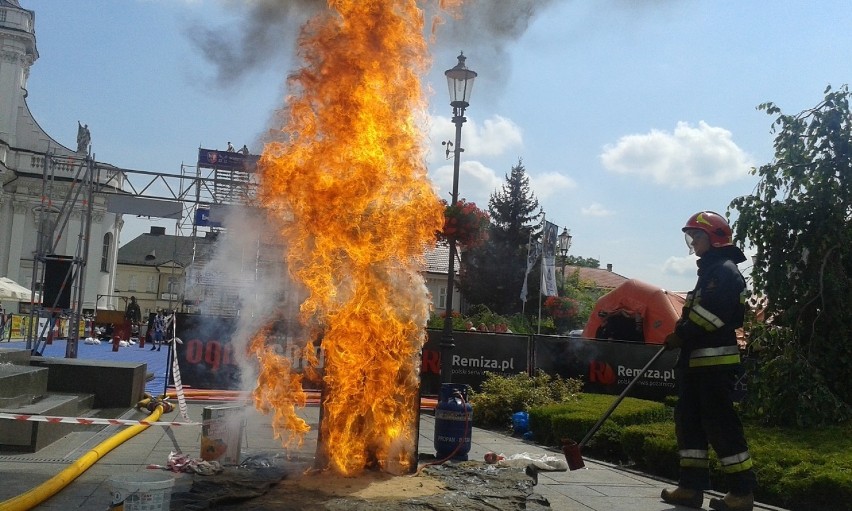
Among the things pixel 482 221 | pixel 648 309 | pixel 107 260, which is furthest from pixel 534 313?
pixel 482 221

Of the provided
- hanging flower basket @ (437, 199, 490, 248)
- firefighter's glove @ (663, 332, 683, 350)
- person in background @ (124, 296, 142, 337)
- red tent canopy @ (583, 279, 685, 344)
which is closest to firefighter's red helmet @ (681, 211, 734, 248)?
firefighter's glove @ (663, 332, 683, 350)

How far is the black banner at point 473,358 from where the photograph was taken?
1535cm

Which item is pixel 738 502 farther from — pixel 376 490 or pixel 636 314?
pixel 636 314

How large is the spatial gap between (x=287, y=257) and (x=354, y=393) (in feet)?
5.09

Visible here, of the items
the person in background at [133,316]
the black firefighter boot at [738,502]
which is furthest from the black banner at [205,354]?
the person in background at [133,316]

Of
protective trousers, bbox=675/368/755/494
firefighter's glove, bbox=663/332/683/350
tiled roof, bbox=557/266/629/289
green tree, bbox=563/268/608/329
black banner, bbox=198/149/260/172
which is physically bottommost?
protective trousers, bbox=675/368/755/494

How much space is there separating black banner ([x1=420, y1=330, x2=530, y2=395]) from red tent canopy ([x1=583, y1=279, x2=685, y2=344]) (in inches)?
289

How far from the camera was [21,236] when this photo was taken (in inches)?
1793

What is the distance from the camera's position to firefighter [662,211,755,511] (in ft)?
20.7

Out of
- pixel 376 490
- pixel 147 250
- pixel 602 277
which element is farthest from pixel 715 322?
pixel 147 250

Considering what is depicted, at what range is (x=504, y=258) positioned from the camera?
4978 centimetres

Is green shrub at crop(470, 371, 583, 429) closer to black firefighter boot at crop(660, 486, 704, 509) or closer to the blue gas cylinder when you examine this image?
the blue gas cylinder

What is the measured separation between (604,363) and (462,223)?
560 centimetres

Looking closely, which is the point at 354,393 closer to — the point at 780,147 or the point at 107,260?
the point at 780,147
